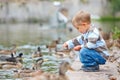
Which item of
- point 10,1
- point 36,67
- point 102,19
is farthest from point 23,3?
point 36,67

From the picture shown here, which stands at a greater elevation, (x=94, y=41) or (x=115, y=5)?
(x=115, y=5)

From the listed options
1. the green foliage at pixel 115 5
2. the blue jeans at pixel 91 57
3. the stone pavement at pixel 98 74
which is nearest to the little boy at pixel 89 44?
the blue jeans at pixel 91 57

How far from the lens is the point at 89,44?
9.59m

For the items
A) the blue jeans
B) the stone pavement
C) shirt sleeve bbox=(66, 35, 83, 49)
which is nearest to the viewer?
the stone pavement

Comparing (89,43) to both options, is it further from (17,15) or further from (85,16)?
(17,15)

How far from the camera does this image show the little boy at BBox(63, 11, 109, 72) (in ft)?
31.3

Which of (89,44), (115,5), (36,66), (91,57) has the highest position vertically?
(115,5)

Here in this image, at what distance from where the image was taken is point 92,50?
9.70 metres

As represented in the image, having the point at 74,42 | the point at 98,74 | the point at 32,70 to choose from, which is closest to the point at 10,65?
the point at 32,70

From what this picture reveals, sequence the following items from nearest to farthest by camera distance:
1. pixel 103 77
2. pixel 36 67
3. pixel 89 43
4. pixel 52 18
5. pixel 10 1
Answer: pixel 103 77 → pixel 89 43 → pixel 36 67 → pixel 52 18 → pixel 10 1

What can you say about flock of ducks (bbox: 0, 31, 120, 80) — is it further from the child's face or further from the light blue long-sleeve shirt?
the child's face

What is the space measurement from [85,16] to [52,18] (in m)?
45.6

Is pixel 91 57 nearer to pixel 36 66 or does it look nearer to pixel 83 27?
pixel 83 27

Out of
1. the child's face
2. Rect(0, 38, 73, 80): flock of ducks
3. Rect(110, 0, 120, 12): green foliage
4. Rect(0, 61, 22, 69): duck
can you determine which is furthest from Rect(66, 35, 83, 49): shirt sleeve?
Rect(110, 0, 120, 12): green foliage
